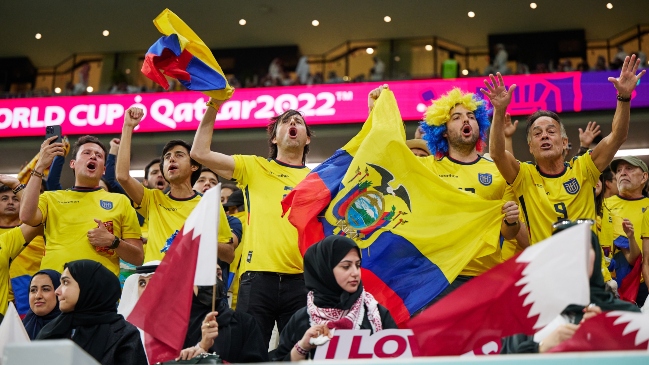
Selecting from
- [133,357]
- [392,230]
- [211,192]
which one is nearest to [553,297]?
[211,192]

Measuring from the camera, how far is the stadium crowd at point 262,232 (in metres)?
4.27

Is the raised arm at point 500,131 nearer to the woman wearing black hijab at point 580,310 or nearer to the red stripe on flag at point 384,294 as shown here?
the red stripe on flag at point 384,294

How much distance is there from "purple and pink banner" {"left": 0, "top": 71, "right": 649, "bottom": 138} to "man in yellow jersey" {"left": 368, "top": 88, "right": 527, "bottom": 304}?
8590mm

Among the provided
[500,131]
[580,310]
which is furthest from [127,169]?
[580,310]

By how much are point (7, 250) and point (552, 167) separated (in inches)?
148

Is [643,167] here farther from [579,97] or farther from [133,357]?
[579,97]

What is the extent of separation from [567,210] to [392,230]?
1071 millimetres

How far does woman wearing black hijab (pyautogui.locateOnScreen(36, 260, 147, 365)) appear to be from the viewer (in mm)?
4500

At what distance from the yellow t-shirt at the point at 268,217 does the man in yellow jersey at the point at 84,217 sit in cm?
96

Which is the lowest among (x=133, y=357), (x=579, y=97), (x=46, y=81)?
(x=133, y=357)

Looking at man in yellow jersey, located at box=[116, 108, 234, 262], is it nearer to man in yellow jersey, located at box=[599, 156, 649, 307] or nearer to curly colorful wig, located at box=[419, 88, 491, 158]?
curly colorful wig, located at box=[419, 88, 491, 158]

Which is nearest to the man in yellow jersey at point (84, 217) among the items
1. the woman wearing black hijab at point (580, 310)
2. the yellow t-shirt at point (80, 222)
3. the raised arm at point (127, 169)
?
the yellow t-shirt at point (80, 222)

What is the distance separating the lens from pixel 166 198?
5.92 meters

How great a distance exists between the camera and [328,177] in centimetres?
526
